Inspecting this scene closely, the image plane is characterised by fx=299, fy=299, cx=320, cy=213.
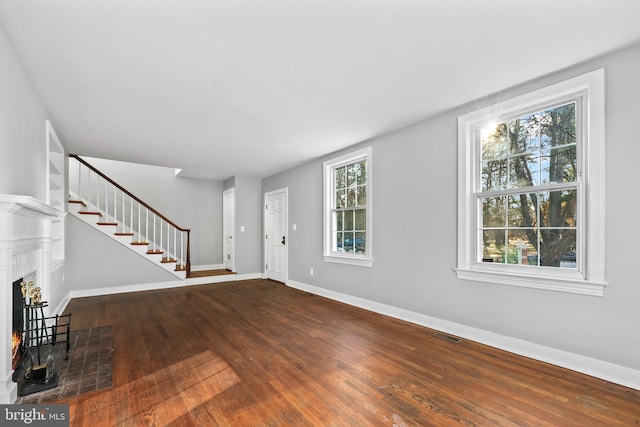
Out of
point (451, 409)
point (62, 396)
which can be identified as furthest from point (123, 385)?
point (451, 409)

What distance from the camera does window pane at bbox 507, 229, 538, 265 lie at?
2.76 m

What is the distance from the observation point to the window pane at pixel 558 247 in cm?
253

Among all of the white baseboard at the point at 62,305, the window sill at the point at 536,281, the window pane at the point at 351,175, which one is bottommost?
the white baseboard at the point at 62,305

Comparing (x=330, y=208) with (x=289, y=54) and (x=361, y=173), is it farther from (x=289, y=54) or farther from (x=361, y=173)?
(x=289, y=54)

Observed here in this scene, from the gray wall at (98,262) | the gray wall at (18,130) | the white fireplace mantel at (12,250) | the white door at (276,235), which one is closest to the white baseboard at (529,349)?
the white door at (276,235)

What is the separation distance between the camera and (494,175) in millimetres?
3053

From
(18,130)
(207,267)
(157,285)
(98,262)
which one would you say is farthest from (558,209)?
(207,267)

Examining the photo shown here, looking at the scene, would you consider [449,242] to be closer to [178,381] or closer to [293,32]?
[293,32]

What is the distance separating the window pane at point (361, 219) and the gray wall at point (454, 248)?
11.7 inches

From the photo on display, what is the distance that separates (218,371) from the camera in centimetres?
247

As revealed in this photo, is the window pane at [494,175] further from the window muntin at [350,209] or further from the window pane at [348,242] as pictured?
the window pane at [348,242]

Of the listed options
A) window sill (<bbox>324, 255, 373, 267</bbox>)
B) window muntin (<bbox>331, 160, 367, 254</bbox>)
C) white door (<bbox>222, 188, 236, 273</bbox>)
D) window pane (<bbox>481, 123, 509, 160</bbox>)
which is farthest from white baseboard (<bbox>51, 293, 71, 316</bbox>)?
window pane (<bbox>481, 123, 509, 160</bbox>)

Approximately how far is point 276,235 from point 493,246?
4.58 m

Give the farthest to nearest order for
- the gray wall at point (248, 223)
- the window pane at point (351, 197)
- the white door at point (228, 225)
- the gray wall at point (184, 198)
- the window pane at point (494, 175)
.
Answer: the white door at point (228, 225) → the gray wall at point (248, 223) → the gray wall at point (184, 198) → the window pane at point (351, 197) → the window pane at point (494, 175)
